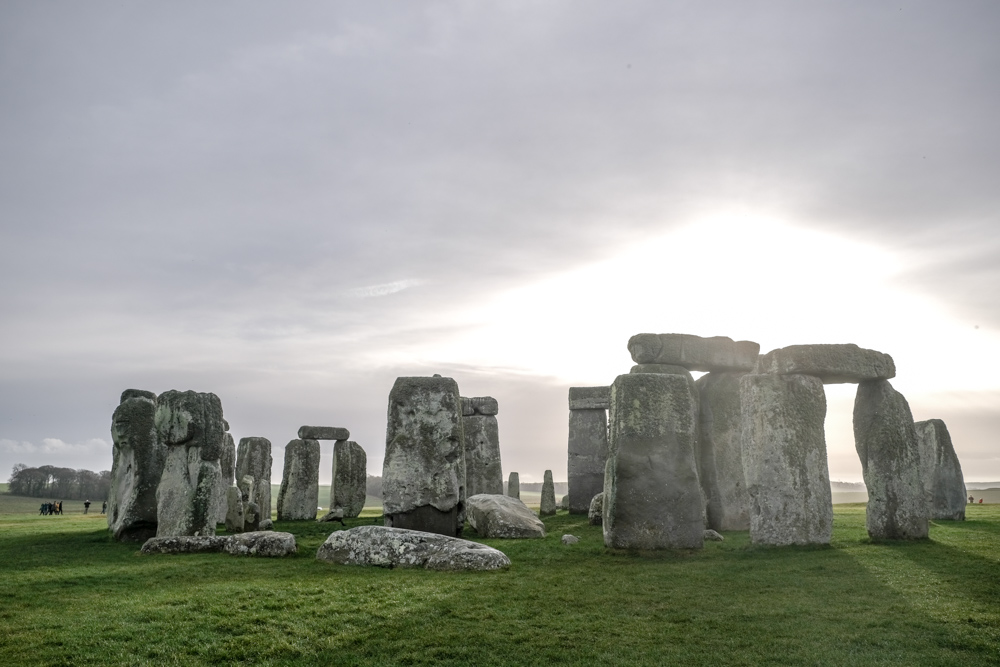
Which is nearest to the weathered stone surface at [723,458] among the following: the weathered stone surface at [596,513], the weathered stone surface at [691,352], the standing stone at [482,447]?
the weathered stone surface at [691,352]

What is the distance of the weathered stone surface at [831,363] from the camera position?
12117 millimetres

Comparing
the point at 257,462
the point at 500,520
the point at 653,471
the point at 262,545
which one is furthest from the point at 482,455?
the point at 262,545

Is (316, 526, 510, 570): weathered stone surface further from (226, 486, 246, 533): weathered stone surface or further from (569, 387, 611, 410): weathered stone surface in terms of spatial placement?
(569, 387, 611, 410): weathered stone surface

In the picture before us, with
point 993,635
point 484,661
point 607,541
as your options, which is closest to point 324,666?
point 484,661

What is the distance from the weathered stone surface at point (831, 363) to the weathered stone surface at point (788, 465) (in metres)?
0.24

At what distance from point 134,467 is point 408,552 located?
7.33 meters

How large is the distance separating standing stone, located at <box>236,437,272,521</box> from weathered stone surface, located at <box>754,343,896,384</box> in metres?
16.3

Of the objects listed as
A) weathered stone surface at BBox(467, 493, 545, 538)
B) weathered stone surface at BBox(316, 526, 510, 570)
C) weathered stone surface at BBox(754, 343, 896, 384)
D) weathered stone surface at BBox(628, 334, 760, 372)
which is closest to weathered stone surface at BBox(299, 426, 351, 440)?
weathered stone surface at BBox(467, 493, 545, 538)

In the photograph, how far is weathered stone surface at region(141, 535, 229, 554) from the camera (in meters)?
11.3

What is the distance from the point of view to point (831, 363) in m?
12.2

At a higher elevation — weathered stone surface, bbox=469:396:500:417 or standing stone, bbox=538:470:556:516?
weathered stone surface, bbox=469:396:500:417

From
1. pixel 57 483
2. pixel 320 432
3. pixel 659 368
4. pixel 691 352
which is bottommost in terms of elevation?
pixel 57 483

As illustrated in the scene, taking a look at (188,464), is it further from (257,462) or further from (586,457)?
(586,457)

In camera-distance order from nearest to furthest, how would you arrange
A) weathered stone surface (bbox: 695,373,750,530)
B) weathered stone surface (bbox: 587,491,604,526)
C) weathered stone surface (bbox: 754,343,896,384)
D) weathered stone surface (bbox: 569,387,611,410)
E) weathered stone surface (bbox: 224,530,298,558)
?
weathered stone surface (bbox: 224,530,298,558)
weathered stone surface (bbox: 754,343,896,384)
weathered stone surface (bbox: 695,373,750,530)
weathered stone surface (bbox: 587,491,604,526)
weathered stone surface (bbox: 569,387,611,410)
